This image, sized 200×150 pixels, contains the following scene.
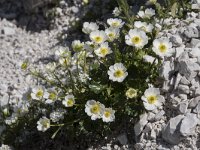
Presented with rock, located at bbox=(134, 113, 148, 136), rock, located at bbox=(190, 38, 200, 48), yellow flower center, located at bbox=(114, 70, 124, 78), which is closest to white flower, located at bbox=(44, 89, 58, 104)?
yellow flower center, located at bbox=(114, 70, 124, 78)

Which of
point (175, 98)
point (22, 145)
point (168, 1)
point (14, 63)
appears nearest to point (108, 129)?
point (175, 98)

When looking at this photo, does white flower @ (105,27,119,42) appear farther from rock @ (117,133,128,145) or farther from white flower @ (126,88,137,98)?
rock @ (117,133,128,145)

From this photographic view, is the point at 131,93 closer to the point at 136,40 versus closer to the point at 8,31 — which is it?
the point at 136,40

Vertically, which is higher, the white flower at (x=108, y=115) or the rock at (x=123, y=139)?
the white flower at (x=108, y=115)

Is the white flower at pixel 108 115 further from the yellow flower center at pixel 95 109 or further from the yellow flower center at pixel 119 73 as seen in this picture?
the yellow flower center at pixel 119 73

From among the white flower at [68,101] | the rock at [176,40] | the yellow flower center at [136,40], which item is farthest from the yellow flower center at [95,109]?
the rock at [176,40]
